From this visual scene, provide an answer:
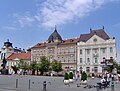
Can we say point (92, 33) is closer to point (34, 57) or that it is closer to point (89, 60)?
point (89, 60)

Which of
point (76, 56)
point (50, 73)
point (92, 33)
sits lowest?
point (50, 73)

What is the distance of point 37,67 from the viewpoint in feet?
261

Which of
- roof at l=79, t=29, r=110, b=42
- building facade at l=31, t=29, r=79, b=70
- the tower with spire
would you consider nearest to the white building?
roof at l=79, t=29, r=110, b=42

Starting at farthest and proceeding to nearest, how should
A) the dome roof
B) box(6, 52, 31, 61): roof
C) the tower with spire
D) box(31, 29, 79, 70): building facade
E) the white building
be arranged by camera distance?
box(6, 52, 31, 61): roof, the dome roof, the tower with spire, box(31, 29, 79, 70): building facade, the white building

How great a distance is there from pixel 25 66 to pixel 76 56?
769 inches

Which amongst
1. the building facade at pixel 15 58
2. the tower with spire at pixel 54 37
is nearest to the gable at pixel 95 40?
the tower with spire at pixel 54 37

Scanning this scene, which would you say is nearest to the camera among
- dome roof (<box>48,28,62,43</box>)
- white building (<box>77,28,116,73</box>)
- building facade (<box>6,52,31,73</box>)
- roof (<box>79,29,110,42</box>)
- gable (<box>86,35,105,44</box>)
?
white building (<box>77,28,116,73</box>)

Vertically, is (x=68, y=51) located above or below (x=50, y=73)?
above

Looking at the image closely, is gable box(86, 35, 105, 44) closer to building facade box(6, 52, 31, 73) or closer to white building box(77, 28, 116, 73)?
white building box(77, 28, 116, 73)

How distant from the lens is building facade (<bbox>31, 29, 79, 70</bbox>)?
85812 millimetres

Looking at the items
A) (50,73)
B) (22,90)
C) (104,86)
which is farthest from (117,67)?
(22,90)

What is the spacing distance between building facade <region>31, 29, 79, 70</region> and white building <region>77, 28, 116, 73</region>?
2875 mm

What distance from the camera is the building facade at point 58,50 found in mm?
85812

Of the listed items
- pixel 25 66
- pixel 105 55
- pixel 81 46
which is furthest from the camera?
pixel 25 66
